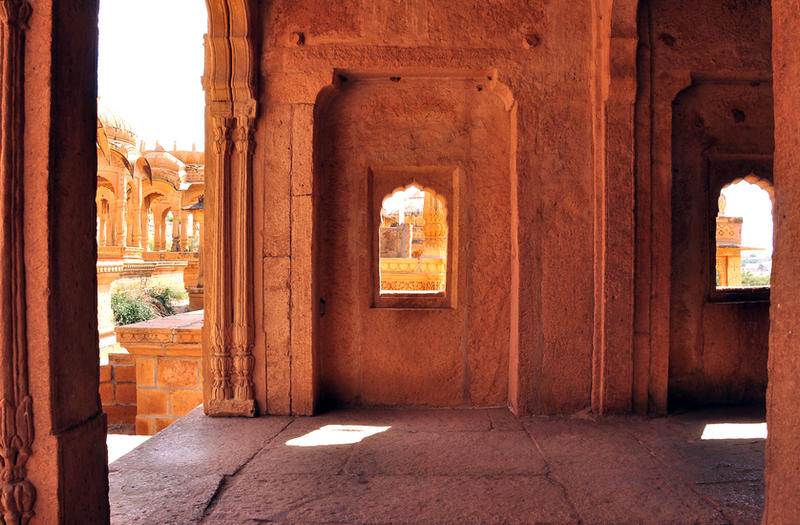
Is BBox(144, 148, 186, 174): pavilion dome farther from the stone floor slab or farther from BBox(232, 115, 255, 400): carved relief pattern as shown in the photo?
the stone floor slab

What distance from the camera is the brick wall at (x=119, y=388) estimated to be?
628cm

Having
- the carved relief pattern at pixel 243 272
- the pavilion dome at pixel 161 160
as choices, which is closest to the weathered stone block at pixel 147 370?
the carved relief pattern at pixel 243 272

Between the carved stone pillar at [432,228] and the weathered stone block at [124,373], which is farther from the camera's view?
the carved stone pillar at [432,228]

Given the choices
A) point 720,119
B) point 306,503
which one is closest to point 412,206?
point 720,119

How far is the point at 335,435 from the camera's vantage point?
138 inches

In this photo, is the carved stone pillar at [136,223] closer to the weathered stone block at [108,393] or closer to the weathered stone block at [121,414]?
the weathered stone block at [108,393]

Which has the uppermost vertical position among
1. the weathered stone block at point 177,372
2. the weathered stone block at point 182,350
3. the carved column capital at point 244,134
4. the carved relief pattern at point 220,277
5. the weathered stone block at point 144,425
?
the carved column capital at point 244,134

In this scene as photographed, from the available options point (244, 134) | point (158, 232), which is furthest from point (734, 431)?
point (158, 232)

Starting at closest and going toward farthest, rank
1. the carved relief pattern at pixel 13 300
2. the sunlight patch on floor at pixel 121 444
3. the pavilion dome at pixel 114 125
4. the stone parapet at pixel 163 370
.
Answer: the carved relief pattern at pixel 13 300
the sunlight patch on floor at pixel 121 444
the stone parapet at pixel 163 370
the pavilion dome at pixel 114 125

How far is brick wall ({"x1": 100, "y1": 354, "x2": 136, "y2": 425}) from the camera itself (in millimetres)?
6281

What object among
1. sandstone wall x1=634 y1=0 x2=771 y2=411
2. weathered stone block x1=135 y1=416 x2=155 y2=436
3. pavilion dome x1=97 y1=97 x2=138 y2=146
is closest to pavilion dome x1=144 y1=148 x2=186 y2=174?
pavilion dome x1=97 y1=97 x2=138 y2=146

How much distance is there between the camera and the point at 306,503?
2.50 meters

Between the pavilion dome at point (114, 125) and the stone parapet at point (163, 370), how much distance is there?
46.5 ft

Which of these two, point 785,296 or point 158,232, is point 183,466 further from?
point 158,232
